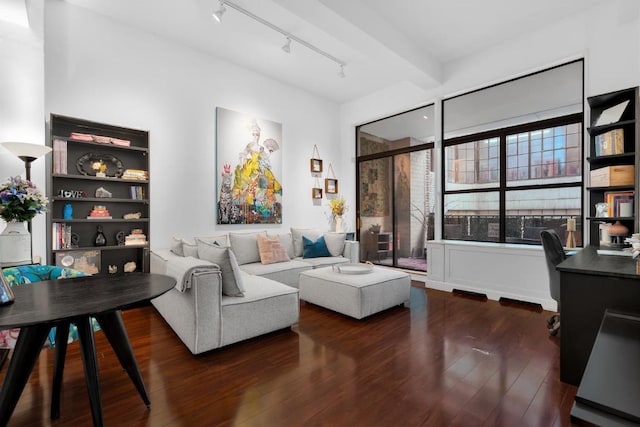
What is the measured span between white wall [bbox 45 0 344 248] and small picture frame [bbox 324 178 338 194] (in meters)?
0.83

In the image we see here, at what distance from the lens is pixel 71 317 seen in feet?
3.94

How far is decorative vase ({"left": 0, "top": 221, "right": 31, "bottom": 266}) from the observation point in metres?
2.40

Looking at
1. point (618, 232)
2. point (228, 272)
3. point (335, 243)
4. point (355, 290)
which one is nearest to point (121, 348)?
point (228, 272)

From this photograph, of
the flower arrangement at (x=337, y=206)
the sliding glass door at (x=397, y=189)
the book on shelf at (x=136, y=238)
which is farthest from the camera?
the flower arrangement at (x=337, y=206)

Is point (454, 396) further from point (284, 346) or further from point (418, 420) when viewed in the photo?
point (284, 346)

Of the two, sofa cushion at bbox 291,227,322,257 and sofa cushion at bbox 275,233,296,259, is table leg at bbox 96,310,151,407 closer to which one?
sofa cushion at bbox 275,233,296,259

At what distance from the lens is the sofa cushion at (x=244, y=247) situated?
169 inches

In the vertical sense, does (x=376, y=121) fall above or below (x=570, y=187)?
above

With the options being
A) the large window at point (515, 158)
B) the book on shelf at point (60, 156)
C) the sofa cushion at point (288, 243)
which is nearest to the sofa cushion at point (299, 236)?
the sofa cushion at point (288, 243)

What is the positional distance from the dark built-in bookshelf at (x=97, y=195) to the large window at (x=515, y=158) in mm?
4285

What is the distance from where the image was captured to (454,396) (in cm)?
185

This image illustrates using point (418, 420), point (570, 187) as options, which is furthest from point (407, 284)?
point (570, 187)

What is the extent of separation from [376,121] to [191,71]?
330 centimetres

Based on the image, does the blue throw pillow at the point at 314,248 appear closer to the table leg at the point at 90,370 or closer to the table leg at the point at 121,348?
the table leg at the point at 121,348
